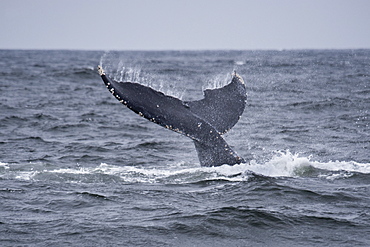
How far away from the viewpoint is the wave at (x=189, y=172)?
945cm

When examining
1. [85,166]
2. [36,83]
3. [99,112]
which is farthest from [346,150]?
[36,83]

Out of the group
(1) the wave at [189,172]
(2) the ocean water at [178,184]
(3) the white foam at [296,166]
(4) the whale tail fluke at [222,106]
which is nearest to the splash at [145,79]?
(2) the ocean water at [178,184]

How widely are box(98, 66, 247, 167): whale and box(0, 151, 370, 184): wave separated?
33cm

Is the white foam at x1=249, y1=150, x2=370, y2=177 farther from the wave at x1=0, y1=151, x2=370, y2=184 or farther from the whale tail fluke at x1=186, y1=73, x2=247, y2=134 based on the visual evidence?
the whale tail fluke at x1=186, y1=73, x2=247, y2=134

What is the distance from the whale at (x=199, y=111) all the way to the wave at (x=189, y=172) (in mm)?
331

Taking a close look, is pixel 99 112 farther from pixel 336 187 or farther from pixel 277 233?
pixel 277 233

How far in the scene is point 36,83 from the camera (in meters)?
31.6

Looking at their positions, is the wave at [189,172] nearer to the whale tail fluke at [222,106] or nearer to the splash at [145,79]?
the whale tail fluke at [222,106]

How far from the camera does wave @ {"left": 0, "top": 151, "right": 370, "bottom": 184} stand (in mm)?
9453

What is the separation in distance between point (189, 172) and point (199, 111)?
1.57m

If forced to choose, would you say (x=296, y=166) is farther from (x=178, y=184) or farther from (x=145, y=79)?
(x=145, y=79)

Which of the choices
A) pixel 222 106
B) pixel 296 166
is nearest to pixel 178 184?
pixel 222 106

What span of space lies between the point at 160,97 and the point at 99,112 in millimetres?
12195

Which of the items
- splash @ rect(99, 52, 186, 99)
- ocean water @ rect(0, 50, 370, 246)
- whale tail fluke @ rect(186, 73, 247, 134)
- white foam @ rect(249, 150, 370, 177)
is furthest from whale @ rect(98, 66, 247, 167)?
white foam @ rect(249, 150, 370, 177)
